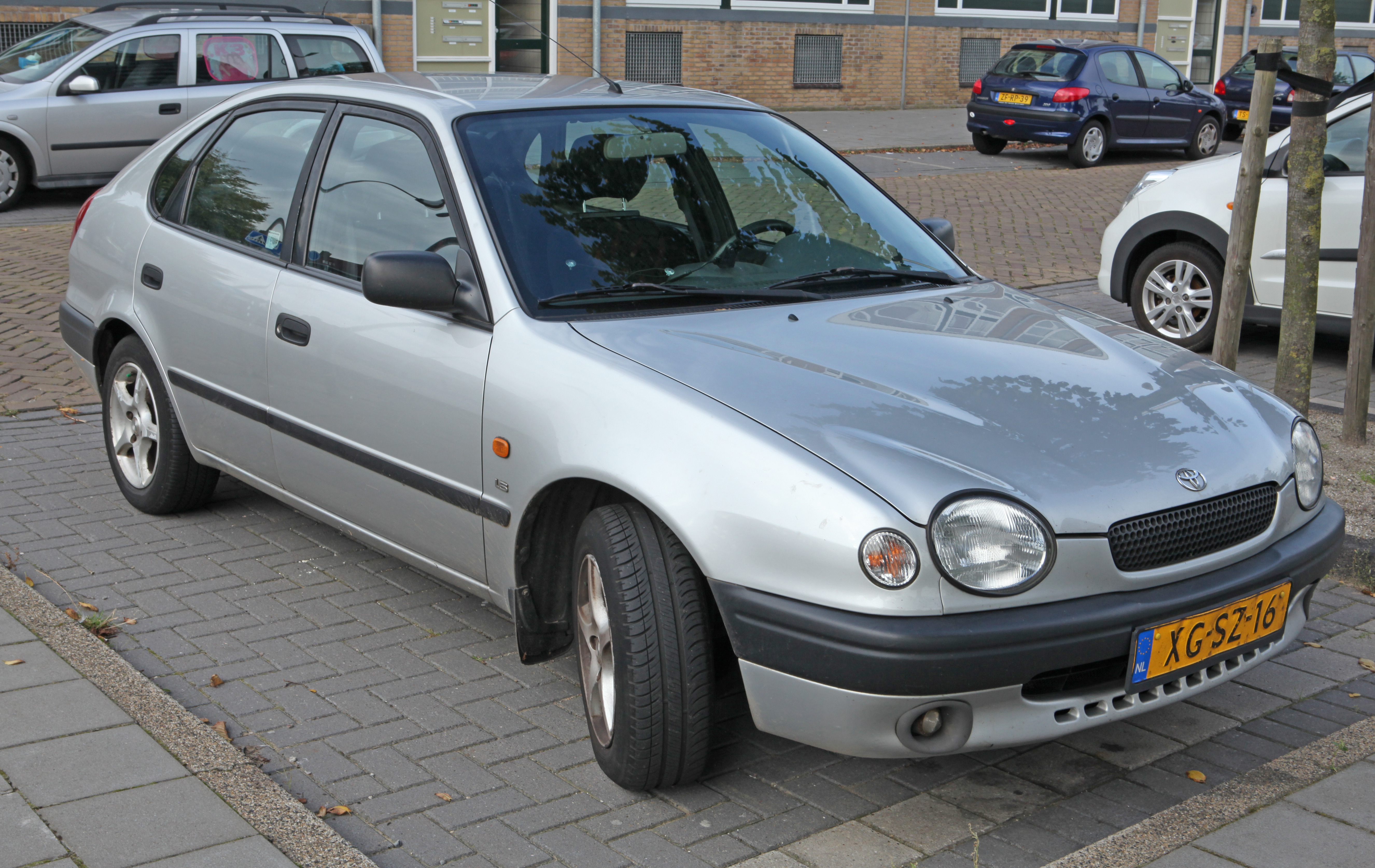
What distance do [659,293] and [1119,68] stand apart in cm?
1724

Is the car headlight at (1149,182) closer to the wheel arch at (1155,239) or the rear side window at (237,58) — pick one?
the wheel arch at (1155,239)

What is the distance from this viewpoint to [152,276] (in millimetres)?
4898

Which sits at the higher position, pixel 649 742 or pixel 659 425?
pixel 659 425

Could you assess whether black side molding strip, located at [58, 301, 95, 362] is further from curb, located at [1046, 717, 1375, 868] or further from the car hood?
curb, located at [1046, 717, 1375, 868]

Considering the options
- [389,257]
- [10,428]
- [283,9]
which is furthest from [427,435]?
[283,9]

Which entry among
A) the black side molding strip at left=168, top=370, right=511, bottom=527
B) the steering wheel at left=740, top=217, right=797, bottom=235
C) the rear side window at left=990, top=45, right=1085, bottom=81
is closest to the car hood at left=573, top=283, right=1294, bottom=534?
the steering wheel at left=740, top=217, right=797, bottom=235

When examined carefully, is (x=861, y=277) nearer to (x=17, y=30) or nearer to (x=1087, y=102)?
(x=1087, y=102)

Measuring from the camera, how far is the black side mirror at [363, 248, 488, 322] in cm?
353

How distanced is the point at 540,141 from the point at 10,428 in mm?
3793

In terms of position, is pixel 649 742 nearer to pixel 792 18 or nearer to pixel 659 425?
pixel 659 425

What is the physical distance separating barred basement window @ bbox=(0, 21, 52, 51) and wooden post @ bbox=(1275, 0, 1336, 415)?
667 inches

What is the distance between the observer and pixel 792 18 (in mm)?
24938

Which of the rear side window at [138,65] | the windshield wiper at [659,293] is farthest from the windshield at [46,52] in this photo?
the windshield wiper at [659,293]

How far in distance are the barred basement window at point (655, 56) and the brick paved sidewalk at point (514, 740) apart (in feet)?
65.4
